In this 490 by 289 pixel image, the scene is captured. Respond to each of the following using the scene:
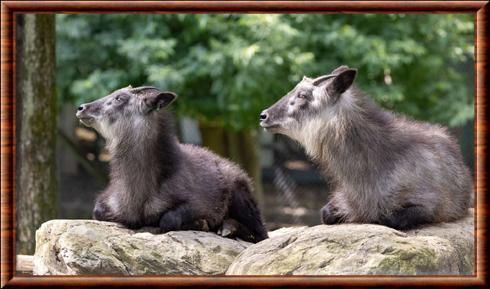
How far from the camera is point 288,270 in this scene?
6.48 meters

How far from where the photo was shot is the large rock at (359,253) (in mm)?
6301

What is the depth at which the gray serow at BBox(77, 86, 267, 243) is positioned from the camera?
7938 millimetres

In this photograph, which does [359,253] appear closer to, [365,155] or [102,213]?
[365,155]

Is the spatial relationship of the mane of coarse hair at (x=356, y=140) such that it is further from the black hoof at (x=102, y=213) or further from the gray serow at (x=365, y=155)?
the black hoof at (x=102, y=213)

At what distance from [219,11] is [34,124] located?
4.73 m

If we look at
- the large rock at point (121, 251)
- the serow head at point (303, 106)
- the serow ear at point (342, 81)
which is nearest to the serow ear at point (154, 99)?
the serow head at point (303, 106)

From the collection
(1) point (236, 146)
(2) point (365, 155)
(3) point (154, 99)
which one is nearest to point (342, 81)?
(2) point (365, 155)

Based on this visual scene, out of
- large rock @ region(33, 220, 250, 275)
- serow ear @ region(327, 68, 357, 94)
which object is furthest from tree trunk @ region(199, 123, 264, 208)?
serow ear @ region(327, 68, 357, 94)

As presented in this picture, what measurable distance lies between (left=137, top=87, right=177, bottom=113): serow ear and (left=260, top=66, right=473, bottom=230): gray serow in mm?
1028

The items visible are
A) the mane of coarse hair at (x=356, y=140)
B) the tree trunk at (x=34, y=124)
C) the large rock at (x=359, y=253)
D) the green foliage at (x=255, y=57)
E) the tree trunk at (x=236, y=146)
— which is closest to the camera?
the large rock at (x=359, y=253)

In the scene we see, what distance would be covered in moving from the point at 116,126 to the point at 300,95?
186 centimetres

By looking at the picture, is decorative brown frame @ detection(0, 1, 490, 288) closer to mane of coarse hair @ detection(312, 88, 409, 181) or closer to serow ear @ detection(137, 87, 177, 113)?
mane of coarse hair @ detection(312, 88, 409, 181)

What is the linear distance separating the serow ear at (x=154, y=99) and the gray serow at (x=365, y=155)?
1.03m

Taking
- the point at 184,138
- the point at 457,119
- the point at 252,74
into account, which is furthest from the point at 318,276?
the point at 184,138
